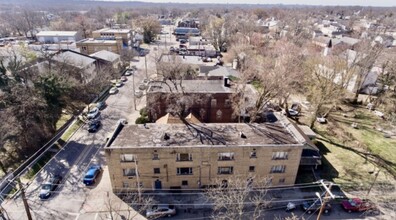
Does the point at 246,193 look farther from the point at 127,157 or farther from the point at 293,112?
the point at 293,112

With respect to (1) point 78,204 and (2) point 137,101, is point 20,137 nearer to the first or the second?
(1) point 78,204

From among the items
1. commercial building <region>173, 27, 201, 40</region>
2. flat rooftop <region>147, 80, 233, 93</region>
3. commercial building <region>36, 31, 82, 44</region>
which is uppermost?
flat rooftop <region>147, 80, 233, 93</region>

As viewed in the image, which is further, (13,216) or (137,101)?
(137,101)

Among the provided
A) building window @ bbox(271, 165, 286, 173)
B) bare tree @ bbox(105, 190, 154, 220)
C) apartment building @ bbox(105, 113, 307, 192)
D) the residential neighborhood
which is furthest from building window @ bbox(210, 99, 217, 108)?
bare tree @ bbox(105, 190, 154, 220)

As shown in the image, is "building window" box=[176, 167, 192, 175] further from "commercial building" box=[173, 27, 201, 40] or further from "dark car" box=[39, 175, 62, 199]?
"commercial building" box=[173, 27, 201, 40]

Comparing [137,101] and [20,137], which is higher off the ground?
[20,137]

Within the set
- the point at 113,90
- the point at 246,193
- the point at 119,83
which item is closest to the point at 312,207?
the point at 246,193

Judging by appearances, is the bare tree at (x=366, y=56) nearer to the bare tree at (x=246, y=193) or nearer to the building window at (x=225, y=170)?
the bare tree at (x=246, y=193)

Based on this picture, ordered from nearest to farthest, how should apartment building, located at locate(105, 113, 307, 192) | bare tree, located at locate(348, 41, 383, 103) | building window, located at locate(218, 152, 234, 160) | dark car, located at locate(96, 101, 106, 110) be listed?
apartment building, located at locate(105, 113, 307, 192)
building window, located at locate(218, 152, 234, 160)
bare tree, located at locate(348, 41, 383, 103)
dark car, located at locate(96, 101, 106, 110)

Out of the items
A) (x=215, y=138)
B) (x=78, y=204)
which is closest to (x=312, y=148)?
(x=215, y=138)
